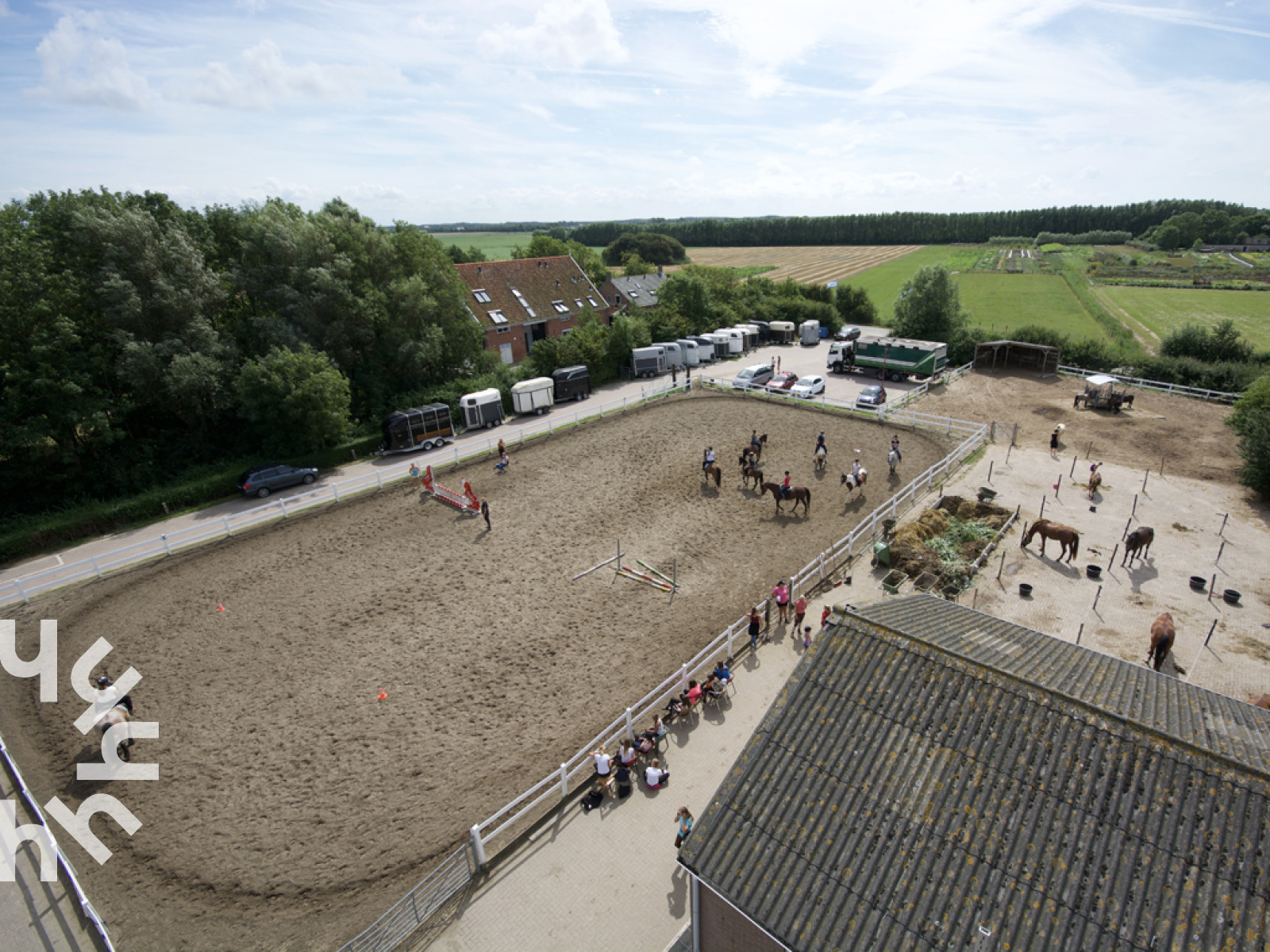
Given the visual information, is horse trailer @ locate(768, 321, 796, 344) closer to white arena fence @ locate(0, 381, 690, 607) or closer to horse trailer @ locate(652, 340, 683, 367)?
horse trailer @ locate(652, 340, 683, 367)

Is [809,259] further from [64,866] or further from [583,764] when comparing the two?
[64,866]

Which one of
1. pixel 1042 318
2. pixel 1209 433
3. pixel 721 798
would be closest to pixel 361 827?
pixel 721 798

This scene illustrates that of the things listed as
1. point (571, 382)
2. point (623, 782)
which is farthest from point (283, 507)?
point (623, 782)

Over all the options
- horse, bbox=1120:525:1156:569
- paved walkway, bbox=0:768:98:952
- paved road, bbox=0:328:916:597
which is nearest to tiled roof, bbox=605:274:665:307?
paved road, bbox=0:328:916:597

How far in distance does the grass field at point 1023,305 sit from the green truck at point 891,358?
321 inches

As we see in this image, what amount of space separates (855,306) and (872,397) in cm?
2693

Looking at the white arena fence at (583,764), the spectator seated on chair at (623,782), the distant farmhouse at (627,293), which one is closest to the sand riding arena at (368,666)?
the white arena fence at (583,764)

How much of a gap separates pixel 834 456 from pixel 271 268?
28271 mm

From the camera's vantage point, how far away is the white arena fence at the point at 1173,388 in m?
30.4

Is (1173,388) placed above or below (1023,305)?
below

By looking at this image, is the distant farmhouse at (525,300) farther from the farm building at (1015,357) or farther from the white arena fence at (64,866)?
the white arena fence at (64,866)

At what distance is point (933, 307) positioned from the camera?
133 ft

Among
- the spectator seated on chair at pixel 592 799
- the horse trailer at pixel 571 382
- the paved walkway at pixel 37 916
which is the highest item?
the horse trailer at pixel 571 382

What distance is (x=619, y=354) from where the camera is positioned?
39406mm
